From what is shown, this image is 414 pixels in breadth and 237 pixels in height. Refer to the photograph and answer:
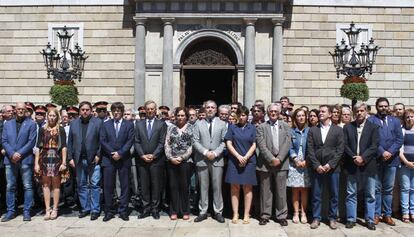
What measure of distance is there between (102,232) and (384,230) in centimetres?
475

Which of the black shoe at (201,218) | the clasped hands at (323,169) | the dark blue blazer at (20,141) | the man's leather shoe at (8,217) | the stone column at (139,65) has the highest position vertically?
the stone column at (139,65)

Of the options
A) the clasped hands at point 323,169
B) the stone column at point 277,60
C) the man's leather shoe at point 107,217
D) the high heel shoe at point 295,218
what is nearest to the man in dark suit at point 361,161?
the clasped hands at point 323,169

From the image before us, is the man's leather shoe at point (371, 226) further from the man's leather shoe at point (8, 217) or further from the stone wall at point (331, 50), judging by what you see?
the stone wall at point (331, 50)

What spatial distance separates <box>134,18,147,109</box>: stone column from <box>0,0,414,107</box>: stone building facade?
0.13 feet

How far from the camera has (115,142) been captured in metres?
8.21

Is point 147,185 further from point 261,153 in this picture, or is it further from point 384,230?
point 384,230

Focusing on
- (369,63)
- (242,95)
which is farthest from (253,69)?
(369,63)

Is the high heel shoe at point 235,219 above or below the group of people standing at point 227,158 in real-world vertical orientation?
below

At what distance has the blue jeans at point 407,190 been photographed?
8.15 metres

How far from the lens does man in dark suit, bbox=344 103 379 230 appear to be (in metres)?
7.59

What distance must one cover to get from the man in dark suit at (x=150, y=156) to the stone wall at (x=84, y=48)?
30.8 feet

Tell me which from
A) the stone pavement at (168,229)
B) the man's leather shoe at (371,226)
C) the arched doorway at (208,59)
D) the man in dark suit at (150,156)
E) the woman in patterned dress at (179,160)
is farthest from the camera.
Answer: the arched doorway at (208,59)

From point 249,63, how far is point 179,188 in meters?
9.40

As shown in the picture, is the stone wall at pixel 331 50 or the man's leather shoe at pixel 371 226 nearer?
the man's leather shoe at pixel 371 226
